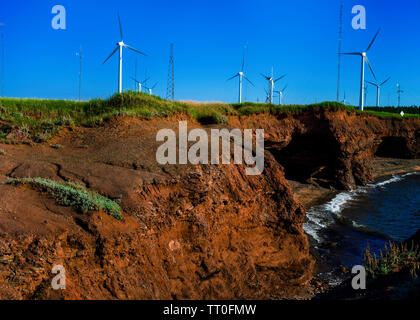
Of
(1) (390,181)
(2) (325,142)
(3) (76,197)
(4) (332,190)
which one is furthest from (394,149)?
(3) (76,197)

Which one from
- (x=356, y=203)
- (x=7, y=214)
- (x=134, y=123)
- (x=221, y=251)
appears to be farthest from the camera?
(x=356, y=203)

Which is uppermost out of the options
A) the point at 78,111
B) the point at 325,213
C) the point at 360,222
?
the point at 78,111

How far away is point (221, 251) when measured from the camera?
9938mm

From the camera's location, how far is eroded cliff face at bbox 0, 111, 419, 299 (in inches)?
242

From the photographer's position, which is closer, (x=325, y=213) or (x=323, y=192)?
(x=325, y=213)

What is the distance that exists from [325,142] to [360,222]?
691cm

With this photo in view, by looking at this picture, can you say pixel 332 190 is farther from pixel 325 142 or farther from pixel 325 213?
pixel 325 213

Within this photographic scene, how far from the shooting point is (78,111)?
1533 centimetres

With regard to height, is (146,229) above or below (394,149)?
below

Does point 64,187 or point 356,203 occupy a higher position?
point 64,187

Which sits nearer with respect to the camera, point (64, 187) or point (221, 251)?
point (64, 187)

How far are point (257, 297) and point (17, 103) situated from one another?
43.9ft

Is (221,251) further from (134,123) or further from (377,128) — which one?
(377,128)
